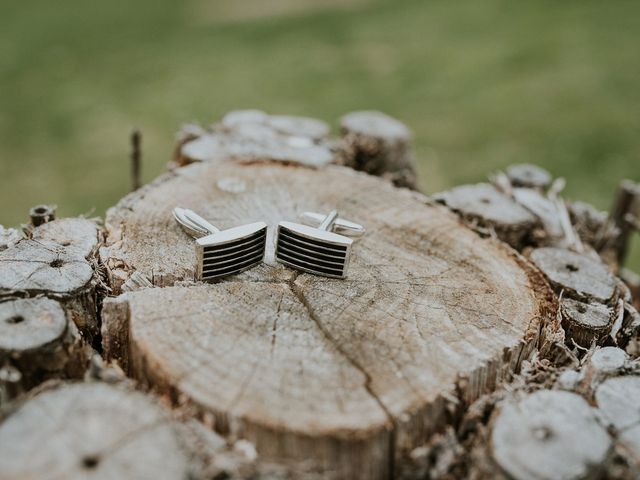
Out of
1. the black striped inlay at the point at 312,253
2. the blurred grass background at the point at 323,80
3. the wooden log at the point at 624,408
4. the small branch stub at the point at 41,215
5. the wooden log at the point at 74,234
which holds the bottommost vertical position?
the blurred grass background at the point at 323,80

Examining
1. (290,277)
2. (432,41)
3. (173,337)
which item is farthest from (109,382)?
(432,41)

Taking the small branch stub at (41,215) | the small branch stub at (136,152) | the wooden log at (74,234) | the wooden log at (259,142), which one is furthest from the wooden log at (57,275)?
the small branch stub at (136,152)

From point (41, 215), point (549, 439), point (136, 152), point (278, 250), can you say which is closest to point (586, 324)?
point (549, 439)

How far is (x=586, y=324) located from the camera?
213 cm

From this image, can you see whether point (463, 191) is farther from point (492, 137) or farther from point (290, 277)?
point (492, 137)

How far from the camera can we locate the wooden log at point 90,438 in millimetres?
1328

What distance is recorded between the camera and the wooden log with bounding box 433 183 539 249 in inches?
105

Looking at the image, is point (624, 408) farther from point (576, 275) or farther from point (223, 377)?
point (223, 377)

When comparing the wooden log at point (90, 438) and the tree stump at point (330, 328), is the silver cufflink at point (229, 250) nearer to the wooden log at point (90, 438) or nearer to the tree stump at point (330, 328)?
the tree stump at point (330, 328)

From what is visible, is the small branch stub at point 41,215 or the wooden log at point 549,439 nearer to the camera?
the wooden log at point 549,439

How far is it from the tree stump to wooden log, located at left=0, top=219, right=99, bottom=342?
3.7 inches

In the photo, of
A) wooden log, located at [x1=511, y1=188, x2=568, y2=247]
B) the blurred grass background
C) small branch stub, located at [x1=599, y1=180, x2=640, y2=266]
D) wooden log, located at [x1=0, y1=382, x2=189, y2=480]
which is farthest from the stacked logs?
the blurred grass background

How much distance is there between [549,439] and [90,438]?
1.07m

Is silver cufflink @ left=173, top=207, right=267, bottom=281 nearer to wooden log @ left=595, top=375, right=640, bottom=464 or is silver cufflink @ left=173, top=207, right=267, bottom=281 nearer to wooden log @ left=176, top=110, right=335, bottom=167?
wooden log @ left=176, top=110, right=335, bottom=167
